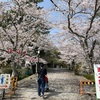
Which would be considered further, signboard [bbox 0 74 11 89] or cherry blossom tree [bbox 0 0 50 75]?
cherry blossom tree [bbox 0 0 50 75]

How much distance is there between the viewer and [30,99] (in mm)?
9492

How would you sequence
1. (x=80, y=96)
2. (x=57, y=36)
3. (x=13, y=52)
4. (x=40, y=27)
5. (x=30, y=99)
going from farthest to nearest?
(x=57, y=36) → (x=40, y=27) → (x=13, y=52) → (x=80, y=96) → (x=30, y=99)

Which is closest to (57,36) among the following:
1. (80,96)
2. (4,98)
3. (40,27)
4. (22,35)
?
(40,27)

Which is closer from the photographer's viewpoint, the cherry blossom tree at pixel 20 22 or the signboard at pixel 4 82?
the signboard at pixel 4 82

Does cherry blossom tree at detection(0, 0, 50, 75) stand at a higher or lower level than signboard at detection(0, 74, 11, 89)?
higher

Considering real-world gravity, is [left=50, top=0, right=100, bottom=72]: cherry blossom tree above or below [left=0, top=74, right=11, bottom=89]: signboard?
above

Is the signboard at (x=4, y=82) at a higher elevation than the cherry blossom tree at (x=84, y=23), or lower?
lower

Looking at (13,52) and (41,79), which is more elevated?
A: (13,52)

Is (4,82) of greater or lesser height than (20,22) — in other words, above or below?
below

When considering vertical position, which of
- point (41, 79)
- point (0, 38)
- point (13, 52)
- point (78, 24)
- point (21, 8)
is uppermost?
point (21, 8)

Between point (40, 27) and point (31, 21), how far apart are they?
85 centimetres

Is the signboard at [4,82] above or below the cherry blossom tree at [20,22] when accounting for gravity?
below

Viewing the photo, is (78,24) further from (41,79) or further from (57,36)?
(41,79)

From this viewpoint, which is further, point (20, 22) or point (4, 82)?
point (20, 22)
